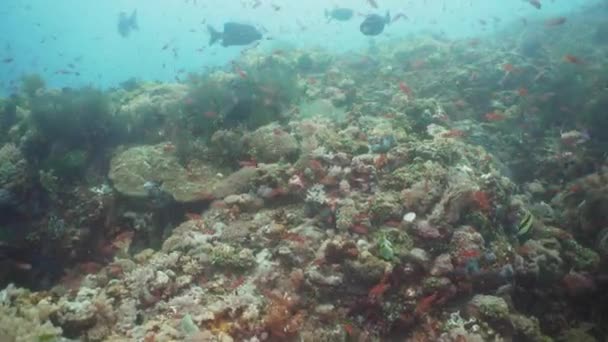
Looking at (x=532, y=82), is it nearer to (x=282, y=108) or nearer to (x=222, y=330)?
(x=282, y=108)

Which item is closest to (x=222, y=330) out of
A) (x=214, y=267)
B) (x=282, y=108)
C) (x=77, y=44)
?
(x=214, y=267)

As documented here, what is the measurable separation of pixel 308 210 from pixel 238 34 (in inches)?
371

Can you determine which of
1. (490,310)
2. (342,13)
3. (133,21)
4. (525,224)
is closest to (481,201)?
(525,224)

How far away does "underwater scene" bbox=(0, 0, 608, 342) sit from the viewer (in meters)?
6.29

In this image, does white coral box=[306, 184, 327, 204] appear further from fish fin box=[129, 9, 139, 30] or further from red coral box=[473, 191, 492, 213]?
fish fin box=[129, 9, 139, 30]

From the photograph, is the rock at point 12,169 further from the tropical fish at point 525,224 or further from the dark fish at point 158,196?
the tropical fish at point 525,224

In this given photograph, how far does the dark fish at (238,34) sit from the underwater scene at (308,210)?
4 cm

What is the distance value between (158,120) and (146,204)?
427cm

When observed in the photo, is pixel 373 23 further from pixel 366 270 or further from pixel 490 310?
pixel 490 310

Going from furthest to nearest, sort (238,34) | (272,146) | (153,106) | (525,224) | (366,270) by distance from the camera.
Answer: (238,34) → (153,106) → (272,146) → (525,224) → (366,270)

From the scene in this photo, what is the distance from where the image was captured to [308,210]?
26.6 feet

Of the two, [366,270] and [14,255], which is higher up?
[366,270]

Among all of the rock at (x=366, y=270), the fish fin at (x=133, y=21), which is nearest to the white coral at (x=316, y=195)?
the rock at (x=366, y=270)

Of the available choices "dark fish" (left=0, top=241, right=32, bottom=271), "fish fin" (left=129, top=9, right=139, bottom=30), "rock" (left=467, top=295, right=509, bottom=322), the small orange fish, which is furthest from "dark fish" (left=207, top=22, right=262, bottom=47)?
"rock" (left=467, top=295, right=509, bottom=322)
